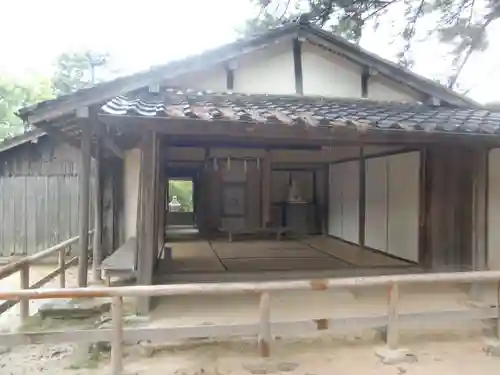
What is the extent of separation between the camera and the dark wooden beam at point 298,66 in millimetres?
6652

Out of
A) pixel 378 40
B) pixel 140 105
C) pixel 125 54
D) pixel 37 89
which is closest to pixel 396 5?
pixel 378 40

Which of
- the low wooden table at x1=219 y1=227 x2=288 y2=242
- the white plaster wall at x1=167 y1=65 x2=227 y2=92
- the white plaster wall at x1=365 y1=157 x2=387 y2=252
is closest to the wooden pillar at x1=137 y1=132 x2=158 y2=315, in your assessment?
the white plaster wall at x1=167 y1=65 x2=227 y2=92

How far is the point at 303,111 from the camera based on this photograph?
5324 millimetres

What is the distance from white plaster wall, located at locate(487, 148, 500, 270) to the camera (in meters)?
5.99

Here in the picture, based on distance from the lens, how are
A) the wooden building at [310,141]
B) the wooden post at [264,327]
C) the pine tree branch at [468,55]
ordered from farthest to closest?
1. the pine tree branch at [468,55]
2. the wooden building at [310,141]
3. the wooden post at [264,327]

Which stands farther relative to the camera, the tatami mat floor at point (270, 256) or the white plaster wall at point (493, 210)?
the tatami mat floor at point (270, 256)

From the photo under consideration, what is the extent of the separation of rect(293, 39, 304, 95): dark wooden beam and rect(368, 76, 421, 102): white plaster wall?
1066 mm

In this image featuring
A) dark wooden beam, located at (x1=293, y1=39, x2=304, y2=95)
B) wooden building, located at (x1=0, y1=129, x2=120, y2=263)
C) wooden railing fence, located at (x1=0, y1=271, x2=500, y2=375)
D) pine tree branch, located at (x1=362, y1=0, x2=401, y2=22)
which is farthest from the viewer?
wooden building, located at (x1=0, y1=129, x2=120, y2=263)

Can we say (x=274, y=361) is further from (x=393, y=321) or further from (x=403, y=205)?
(x=403, y=205)

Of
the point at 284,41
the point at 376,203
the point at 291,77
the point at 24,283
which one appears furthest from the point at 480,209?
the point at 24,283

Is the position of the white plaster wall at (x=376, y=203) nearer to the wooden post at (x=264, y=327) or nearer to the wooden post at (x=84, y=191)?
the wooden post at (x=264, y=327)

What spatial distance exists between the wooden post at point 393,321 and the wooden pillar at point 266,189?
7.13 m

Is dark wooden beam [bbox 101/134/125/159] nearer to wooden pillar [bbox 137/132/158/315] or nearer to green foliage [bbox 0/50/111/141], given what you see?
wooden pillar [bbox 137/132/158/315]

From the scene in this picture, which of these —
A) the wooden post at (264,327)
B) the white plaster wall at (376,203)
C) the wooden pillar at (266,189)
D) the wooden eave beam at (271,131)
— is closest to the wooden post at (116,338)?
the wooden post at (264,327)
